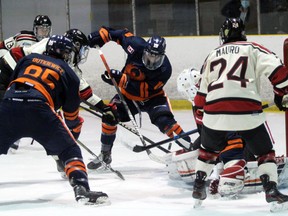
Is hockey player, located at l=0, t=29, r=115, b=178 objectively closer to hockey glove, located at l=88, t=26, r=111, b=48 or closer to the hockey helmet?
hockey glove, located at l=88, t=26, r=111, b=48

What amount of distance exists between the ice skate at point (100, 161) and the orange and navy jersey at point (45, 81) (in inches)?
44.2

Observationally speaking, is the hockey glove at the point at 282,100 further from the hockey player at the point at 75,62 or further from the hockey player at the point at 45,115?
the hockey player at the point at 75,62

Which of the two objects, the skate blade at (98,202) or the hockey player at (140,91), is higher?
the hockey player at (140,91)

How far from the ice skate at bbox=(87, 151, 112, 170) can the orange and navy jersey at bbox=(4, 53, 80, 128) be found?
1.12 metres

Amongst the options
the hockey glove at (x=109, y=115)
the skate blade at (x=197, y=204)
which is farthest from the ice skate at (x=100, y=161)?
the skate blade at (x=197, y=204)

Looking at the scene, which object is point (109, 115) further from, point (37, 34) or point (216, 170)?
point (37, 34)

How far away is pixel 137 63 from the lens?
552 cm

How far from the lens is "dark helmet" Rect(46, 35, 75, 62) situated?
14.1 ft

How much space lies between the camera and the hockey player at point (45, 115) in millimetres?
4137

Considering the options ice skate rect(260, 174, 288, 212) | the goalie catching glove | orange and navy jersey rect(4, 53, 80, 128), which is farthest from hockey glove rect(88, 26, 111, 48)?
ice skate rect(260, 174, 288, 212)

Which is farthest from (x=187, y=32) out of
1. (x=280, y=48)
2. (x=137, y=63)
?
(x=137, y=63)

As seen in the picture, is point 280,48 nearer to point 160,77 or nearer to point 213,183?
point 160,77

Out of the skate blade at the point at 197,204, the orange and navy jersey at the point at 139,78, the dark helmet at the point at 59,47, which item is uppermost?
the dark helmet at the point at 59,47

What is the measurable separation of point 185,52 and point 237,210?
4.33m
